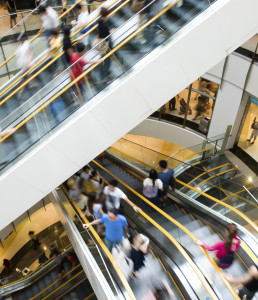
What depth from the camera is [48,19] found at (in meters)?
7.59

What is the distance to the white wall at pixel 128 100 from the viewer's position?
590 cm

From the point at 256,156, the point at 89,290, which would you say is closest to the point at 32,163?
the point at 89,290

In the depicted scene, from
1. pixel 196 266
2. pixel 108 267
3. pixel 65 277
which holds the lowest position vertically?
pixel 196 266

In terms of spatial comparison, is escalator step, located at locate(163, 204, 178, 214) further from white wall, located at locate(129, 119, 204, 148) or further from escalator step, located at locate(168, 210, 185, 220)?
white wall, located at locate(129, 119, 204, 148)

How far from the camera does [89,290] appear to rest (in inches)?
372

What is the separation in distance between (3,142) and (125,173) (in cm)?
462

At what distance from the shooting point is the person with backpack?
4.84m

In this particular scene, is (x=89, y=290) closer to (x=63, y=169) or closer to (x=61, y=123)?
(x=63, y=169)

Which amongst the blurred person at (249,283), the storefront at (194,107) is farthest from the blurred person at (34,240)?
the blurred person at (249,283)

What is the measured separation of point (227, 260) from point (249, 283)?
0.68 metres

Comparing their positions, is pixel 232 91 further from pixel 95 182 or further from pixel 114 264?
pixel 114 264

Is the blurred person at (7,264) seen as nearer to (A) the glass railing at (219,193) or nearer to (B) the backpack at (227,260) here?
(A) the glass railing at (219,193)

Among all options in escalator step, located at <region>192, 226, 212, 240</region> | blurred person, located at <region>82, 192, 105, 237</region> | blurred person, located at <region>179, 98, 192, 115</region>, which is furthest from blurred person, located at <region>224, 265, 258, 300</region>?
blurred person, located at <region>179, 98, 192, 115</region>

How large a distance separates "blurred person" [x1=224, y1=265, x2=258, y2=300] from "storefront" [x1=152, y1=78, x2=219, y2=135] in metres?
8.78
